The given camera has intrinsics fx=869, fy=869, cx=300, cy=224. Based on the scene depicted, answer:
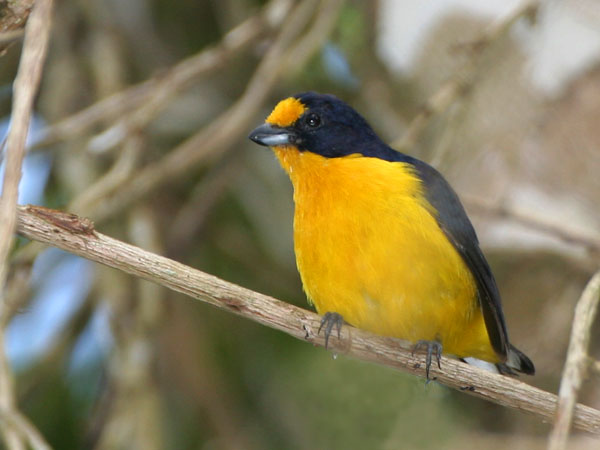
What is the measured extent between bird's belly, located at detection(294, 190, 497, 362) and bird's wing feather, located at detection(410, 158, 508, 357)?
0.05 meters

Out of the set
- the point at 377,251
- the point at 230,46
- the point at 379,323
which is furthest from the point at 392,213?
the point at 230,46

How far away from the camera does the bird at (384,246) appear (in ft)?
9.62

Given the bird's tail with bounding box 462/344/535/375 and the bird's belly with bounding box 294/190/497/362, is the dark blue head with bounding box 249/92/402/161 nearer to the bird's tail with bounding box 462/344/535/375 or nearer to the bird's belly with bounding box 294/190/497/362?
the bird's belly with bounding box 294/190/497/362

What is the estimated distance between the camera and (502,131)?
15.7 ft

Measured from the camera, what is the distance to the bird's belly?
2918 mm

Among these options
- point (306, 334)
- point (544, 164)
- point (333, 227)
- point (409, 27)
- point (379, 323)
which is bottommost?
point (306, 334)

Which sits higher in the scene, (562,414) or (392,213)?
(392,213)

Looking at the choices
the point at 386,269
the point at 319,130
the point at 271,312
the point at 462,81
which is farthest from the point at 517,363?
the point at 271,312

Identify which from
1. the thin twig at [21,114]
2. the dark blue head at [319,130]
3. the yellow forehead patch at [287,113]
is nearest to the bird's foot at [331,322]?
the dark blue head at [319,130]

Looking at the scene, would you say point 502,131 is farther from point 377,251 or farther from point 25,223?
point 25,223

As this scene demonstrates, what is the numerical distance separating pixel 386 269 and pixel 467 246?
0.44 metres

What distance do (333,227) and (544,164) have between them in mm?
2139

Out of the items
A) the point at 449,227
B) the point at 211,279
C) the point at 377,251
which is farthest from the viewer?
the point at 449,227

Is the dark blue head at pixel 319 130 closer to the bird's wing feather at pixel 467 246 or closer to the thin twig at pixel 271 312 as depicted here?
the bird's wing feather at pixel 467 246
